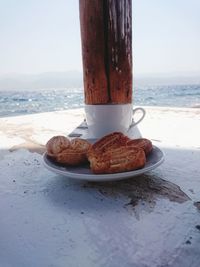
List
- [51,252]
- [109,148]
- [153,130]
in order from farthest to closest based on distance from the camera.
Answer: [153,130]
[109,148]
[51,252]

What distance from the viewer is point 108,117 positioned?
0.46 meters

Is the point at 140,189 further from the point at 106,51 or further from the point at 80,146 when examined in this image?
the point at 106,51

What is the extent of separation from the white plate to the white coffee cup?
114 mm

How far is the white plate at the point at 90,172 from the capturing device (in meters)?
0.29

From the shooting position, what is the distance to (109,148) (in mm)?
322

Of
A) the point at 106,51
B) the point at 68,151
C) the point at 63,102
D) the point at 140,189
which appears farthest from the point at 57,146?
the point at 63,102

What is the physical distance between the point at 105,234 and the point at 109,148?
0.41 feet

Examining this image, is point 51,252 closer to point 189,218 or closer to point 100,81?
point 189,218

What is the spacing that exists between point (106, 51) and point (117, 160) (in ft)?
0.83

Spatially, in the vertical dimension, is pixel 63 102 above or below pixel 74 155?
below

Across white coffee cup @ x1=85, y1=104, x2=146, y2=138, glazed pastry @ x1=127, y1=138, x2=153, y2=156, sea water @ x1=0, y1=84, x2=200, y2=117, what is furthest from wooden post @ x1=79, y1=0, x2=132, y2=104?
sea water @ x1=0, y1=84, x2=200, y2=117

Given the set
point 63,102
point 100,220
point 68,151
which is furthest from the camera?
point 63,102

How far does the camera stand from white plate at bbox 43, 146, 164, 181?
0.29 m

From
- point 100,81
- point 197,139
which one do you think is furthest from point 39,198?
point 197,139
